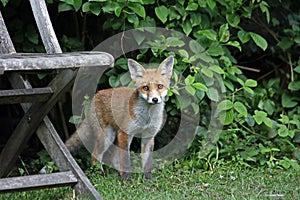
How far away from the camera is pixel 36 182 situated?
140 inches

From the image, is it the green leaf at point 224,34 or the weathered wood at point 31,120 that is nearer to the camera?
the weathered wood at point 31,120

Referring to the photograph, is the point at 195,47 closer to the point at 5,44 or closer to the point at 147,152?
the point at 147,152

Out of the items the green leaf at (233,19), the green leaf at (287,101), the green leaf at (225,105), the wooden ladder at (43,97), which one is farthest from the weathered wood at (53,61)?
the green leaf at (287,101)

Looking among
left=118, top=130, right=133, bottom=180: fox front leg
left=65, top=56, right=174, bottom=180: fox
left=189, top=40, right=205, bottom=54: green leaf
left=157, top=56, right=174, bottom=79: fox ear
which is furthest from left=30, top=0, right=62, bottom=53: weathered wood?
left=189, top=40, right=205, bottom=54: green leaf

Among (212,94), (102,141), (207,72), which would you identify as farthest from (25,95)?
(212,94)

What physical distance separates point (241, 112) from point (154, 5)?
1171mm

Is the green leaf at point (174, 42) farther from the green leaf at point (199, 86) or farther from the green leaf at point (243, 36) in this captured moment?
the green leaf at point (243, 36)

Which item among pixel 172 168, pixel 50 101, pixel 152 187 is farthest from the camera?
pixel 172 168

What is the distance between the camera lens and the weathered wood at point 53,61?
3.10 metres

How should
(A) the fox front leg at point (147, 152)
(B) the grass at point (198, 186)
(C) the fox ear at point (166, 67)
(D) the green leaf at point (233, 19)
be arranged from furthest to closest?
(D) the green leaf at point (233, 19), (A) the fox front leg at point (147, 152), (C) the fox ear at point (166, 67), (B) the grass at point (198, 186)

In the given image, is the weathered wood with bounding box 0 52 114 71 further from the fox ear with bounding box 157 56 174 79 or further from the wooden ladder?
the fox ear with bounding box 157 56 174 79

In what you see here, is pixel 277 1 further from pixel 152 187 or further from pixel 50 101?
pixel 50 101

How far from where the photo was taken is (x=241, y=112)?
4988mm

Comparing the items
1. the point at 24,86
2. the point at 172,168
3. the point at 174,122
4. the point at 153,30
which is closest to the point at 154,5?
the point at 153,30
